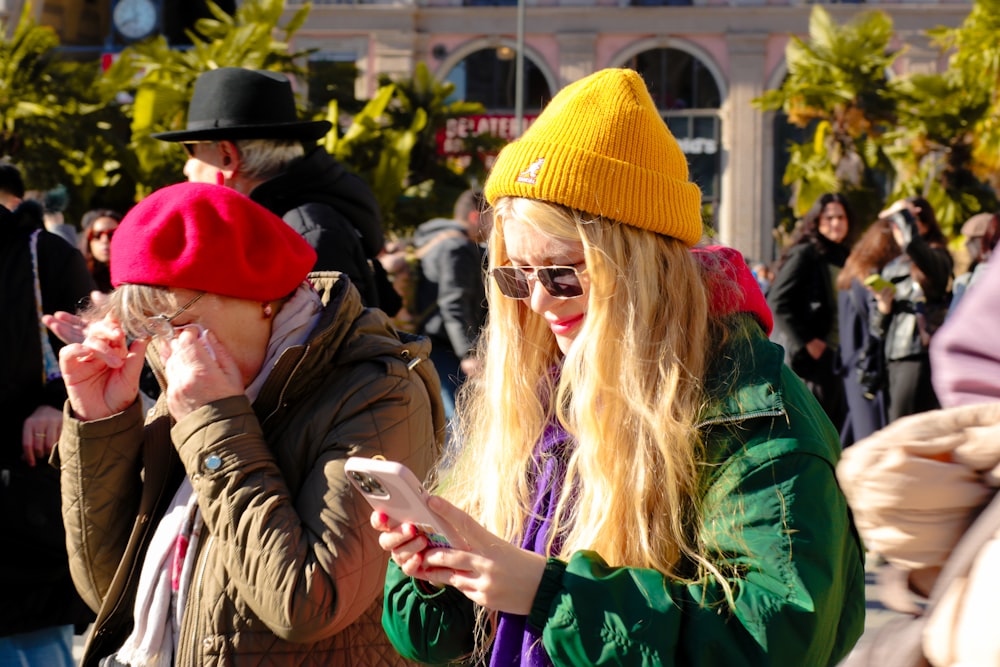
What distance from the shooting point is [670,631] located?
177cm

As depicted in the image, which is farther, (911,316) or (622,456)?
(911,316)

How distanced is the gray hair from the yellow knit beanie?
2.02 meters

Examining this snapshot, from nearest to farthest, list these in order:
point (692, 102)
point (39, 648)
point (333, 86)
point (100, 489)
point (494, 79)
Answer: point (100, 489) → point (39, 648) → point (333, 86) → point (692, 102) → point (494, 79)

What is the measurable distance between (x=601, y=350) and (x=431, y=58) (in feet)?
113

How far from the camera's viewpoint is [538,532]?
209cm

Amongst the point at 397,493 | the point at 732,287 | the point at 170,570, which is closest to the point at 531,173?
the point at 732,287

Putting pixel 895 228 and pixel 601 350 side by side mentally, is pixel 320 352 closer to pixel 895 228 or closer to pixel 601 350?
pixel 601 350

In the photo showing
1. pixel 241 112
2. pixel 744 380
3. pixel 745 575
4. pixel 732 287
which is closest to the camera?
pixel 745 575

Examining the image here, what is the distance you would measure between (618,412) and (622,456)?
2.8 inches

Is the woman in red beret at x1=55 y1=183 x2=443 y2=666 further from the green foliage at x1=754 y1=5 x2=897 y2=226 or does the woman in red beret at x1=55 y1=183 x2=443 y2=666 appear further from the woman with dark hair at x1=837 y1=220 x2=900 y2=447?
the green foliage at x1=754 y1=5 x2=897 y2=226

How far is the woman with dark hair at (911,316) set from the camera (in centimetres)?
741

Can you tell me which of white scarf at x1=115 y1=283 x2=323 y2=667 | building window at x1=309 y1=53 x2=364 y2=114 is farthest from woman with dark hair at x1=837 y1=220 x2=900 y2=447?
building window at x1=309 y1=53 x2=364 y2=114

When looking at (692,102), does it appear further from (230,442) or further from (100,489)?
(230,442)

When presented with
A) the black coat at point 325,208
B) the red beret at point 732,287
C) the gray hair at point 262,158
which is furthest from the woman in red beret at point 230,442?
the gray hair at point 262,158
